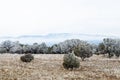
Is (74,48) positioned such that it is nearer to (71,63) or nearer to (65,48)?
(71,63)

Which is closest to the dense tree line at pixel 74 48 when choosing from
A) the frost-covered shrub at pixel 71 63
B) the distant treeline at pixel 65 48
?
the distant treeline at pixel 65 48

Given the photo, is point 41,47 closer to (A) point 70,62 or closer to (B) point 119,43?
(B) point 119,43

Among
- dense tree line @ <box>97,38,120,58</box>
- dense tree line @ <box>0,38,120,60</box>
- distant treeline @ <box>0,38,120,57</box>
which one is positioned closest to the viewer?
dense tree line @ <box>0,38,120,60</box>

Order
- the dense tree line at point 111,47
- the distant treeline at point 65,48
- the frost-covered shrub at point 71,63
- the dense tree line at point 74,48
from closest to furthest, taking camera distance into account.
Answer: the frost-covered shrub at point 71,63 < the dense tree line at point 74,48 < the dense tree line at point 111,47 < the distant treeline at point 65,48

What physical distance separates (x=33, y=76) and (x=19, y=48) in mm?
84956

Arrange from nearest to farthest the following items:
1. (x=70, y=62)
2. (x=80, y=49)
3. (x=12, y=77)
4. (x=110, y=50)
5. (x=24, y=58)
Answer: (x=12, y=77) < (x=70, y=62) < (x=24, y=58) < (x=80, y=49) < (x=110, y=50)

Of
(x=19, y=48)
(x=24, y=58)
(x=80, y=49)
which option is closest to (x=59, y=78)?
(x=24, y=58)

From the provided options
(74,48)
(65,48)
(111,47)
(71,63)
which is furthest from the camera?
(65,48)

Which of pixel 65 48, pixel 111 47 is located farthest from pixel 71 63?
pixel 65 48

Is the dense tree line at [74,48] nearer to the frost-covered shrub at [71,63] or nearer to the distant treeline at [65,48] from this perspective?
the distant treeline at [65,48]

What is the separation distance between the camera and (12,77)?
35906mm

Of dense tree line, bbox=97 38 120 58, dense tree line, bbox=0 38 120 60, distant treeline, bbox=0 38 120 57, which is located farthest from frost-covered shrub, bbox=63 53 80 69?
dense tree line, bbox=97 38 120 58

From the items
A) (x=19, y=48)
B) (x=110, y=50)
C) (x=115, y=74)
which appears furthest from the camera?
(x=19, y=48)

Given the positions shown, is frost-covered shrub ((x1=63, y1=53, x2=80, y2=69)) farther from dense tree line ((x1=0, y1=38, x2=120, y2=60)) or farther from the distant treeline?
the distant treeline
